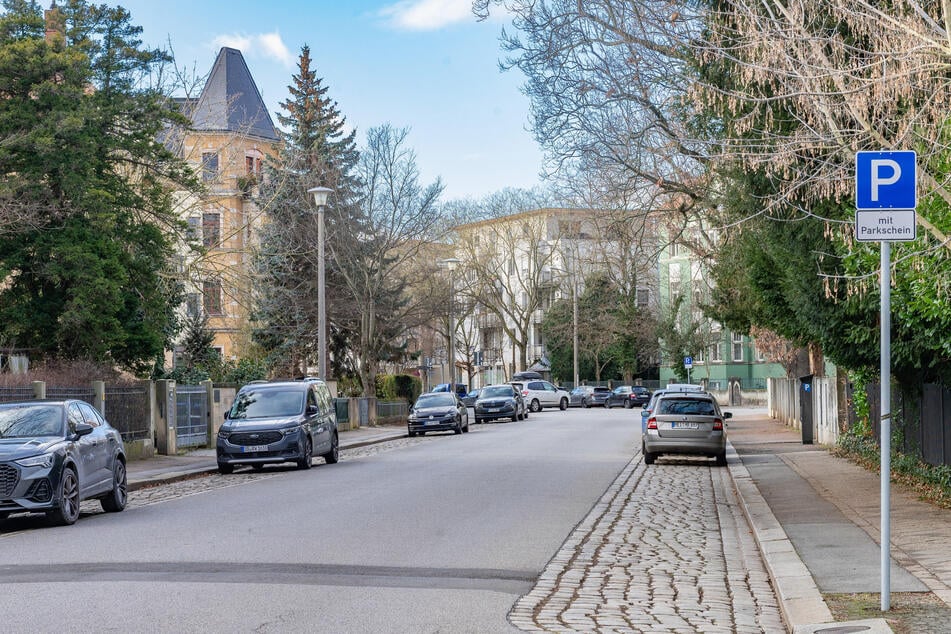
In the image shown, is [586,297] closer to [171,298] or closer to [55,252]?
[171,298]

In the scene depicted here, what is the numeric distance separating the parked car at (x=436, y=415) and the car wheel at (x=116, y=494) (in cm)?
2396

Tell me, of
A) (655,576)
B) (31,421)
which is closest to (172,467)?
(31,421)

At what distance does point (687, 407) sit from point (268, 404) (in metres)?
8.74

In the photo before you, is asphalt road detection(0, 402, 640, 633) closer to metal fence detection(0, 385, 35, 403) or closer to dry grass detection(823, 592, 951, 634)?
dry grass detection(823, 592, 951, 634)

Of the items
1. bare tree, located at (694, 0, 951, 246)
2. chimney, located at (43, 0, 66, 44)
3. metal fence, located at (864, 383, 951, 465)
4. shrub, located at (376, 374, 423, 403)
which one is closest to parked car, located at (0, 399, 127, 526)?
bare tree, located at (694, 0, 951, 246)

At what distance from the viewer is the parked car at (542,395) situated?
66.5 m

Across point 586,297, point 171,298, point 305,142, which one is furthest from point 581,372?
point 171,298

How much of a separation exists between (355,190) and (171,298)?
15.8 metres

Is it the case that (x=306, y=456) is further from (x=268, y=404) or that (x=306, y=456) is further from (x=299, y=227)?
(x=299, y=227)

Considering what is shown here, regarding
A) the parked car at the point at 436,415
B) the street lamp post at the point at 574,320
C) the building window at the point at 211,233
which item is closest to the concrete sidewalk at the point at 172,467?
the parked car at the point at 436,415

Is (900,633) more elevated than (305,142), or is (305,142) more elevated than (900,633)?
(305,142)

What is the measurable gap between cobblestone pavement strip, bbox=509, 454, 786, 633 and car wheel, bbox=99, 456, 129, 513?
653 cm

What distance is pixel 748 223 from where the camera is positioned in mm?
20062

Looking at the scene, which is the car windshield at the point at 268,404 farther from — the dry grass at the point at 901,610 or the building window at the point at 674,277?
the building window at the point at 674,277
